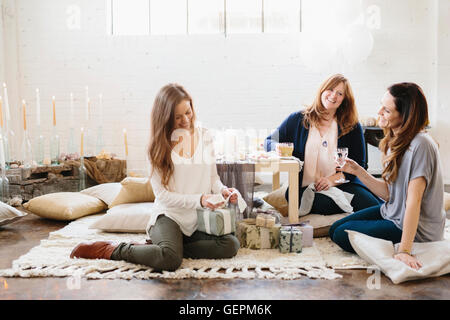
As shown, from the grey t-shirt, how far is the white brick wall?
3.27 m

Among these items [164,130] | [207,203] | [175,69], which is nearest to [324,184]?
[207,203]

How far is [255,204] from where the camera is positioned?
113 inches

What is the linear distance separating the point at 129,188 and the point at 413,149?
1885mm

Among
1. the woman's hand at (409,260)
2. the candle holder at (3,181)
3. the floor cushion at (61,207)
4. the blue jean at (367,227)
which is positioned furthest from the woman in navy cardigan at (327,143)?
the candle holder at (3,181)

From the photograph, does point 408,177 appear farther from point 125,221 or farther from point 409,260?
point 125,221

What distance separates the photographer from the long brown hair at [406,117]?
1842 millimetres

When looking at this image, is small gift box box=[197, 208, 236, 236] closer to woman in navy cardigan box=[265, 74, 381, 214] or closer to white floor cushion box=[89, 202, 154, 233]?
white floor cushion box=[89, 202, 154, 233]

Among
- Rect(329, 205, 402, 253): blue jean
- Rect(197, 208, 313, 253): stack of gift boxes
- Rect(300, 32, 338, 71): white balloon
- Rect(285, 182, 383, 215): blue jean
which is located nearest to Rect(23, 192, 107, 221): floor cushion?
Rect(197, 208, 313, 253): stack of gift boxes

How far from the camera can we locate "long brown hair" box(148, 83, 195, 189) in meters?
2.07

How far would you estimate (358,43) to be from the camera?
15.4 feet

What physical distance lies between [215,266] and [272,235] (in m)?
0.45

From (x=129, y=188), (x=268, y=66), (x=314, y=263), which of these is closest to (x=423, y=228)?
(x=314, y=263)
